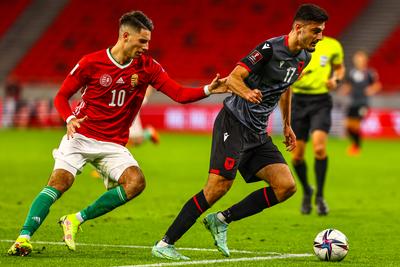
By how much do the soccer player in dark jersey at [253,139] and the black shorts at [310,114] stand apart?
406 centimetres

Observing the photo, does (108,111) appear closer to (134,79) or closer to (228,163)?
(134,79)

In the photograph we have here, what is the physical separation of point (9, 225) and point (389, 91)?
23.1m

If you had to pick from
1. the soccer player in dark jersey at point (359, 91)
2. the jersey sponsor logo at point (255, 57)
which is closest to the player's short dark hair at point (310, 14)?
the jersey sponsor logo at point (255, 57)

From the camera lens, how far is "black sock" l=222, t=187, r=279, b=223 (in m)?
8.62

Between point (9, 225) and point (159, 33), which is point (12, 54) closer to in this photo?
point (159, 33)

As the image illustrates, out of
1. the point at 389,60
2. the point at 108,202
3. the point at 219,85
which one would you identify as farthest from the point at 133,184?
the point at 389,60

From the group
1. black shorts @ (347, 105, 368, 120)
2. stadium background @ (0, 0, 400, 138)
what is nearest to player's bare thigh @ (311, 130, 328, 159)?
black shorts @ (347, 105, 368, 120)

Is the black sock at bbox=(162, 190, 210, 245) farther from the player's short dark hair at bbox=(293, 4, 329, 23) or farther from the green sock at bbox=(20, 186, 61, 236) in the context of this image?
the player's short dark hair at bbox=(293, 4, 329, 23)

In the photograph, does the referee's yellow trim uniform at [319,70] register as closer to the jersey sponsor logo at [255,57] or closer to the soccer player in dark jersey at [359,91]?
the jersey sponsor logo at [255,57]

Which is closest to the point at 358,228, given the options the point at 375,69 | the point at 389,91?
the point at 389,91

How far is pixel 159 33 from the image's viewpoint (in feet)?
133

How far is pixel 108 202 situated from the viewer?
870cm

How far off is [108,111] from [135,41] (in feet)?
2.29

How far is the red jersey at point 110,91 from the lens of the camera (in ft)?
28.2
